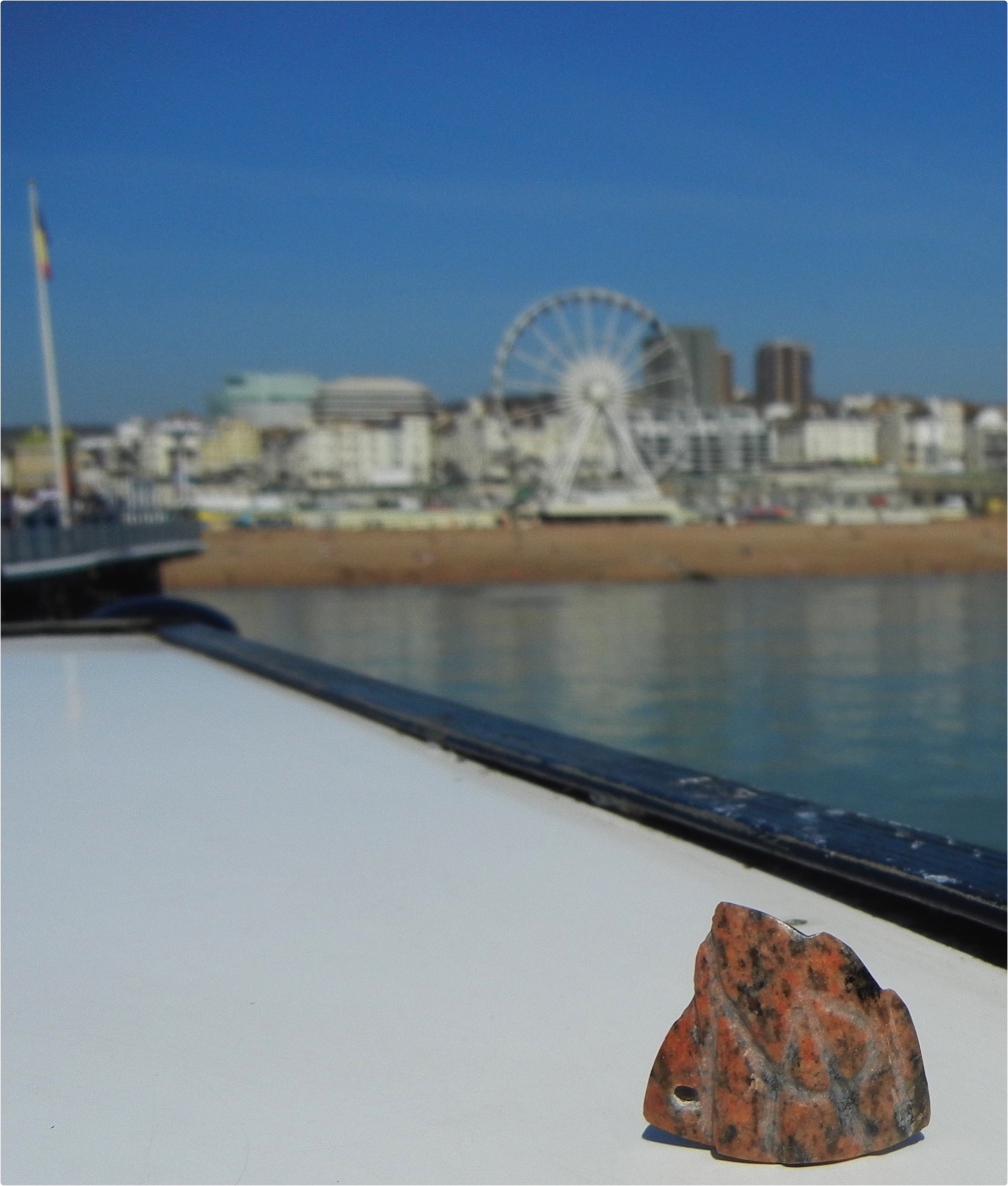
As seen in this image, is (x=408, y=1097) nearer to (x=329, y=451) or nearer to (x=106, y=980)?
(x=106, y=980)

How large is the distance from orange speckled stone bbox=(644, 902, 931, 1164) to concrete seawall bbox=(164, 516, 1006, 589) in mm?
27776

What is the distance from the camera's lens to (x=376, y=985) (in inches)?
61.3

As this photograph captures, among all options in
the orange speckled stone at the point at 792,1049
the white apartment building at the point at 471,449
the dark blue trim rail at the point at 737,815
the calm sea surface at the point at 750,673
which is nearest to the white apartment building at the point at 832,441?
the white apartment building at the point at 471,449

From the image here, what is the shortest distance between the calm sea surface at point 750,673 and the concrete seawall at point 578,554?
601 cm

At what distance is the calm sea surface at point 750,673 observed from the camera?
6.64 metres

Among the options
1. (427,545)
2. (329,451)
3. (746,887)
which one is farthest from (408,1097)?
(329,451)

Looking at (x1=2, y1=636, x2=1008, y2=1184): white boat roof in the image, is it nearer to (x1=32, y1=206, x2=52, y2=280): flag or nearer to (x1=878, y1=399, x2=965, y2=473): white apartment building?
(x1=32, y1=206, x2=52, y2=280): flag

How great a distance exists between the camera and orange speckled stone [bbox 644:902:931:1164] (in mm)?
1104

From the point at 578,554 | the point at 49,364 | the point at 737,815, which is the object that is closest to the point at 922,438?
the point at 578,554

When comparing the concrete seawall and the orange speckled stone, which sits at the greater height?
the orange speckled stone

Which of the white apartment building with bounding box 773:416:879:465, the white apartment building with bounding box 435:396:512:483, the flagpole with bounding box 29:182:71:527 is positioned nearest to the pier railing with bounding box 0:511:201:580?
the flagpole with bounding box 29:182:71:527

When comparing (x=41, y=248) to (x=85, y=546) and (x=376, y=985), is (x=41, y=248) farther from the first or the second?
(x=376, y=985)

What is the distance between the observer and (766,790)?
2.39 m

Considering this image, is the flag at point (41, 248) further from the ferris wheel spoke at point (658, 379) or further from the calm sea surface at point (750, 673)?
the ferris wheel spoke at point (658, 379)
